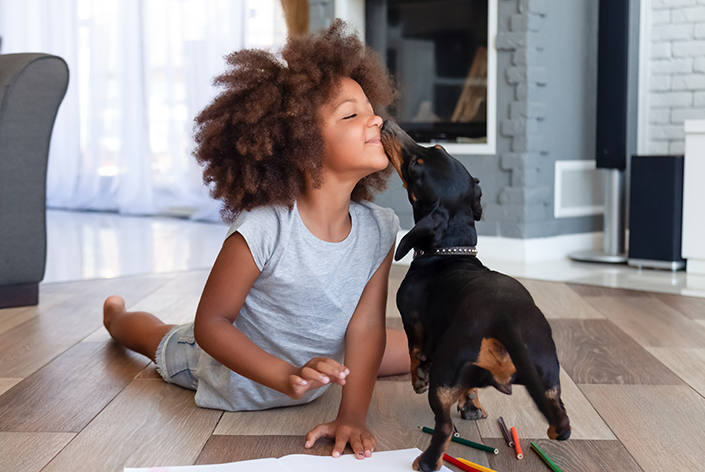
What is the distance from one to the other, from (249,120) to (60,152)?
15.9ft

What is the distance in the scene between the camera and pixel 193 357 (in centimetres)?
Result: 132

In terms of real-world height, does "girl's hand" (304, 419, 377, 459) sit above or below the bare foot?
below

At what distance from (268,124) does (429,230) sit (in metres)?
0.35

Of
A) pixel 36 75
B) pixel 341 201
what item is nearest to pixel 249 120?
pixel 341 201

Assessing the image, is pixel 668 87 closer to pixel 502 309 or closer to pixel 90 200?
pixel 502 309

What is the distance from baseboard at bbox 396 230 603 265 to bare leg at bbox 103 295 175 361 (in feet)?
4.94

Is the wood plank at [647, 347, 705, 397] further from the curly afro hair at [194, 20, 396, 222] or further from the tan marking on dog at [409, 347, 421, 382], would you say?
the curly afro hair at [194, 20, 396, 222]

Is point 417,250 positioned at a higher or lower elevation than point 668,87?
lower

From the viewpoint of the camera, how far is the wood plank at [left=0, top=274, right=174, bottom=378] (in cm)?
152

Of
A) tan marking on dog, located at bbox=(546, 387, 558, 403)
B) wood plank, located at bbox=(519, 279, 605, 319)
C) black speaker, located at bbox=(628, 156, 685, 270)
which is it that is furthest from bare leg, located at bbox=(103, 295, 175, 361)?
black speaker, located at bbox=(628, 156, 685, 270)

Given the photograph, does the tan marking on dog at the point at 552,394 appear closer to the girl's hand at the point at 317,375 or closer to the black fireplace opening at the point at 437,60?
the girl's hand at the point at 317,375

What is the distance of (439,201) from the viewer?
37.5 inches

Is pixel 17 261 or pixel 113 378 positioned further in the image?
pixel 17 261

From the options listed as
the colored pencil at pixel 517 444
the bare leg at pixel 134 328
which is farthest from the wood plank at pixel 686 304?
the bare leg at pixel 134 328
